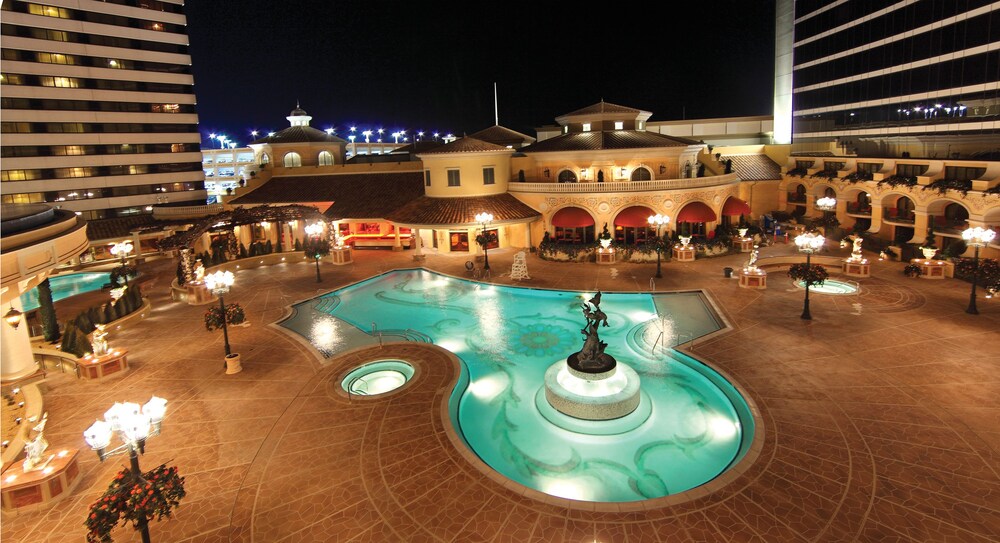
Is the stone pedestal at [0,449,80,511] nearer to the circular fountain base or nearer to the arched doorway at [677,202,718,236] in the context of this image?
the circular fountain base

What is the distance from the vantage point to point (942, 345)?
56.5 feet

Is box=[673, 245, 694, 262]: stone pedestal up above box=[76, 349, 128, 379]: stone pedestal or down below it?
above

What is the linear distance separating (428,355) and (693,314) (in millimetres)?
12073

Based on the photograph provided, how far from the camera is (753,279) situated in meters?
25.3

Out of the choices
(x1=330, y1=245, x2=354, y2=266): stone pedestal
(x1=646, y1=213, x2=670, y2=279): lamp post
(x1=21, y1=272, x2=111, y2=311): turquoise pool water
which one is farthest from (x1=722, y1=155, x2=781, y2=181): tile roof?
(x1=21, y1=272, x2=111, y2=311): turquoise pool water

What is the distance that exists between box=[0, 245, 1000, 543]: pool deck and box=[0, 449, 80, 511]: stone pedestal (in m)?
0.29

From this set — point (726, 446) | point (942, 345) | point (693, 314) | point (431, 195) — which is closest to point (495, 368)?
point (726, 446)

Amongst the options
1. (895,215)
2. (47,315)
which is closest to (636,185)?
(895,215)

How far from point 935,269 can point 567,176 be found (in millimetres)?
22741

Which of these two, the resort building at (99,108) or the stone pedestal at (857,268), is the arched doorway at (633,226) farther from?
the resort building at (99,108)

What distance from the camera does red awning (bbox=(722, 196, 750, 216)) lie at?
118 feet

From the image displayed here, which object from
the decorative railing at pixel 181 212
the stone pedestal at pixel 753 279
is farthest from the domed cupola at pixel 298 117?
the stone pedestal at pixel 753 279

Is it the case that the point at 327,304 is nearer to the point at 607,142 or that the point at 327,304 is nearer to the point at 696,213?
the point at 607,142

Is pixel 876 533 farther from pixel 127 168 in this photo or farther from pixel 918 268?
pixel 127 168
